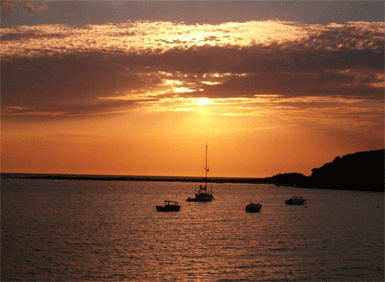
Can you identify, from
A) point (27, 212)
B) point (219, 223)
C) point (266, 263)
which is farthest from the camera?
point (27, 212)

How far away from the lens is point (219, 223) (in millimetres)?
90812

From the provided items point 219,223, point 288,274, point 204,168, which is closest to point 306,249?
point 288,274

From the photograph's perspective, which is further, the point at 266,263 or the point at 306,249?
the point at 306,249

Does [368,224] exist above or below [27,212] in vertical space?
below

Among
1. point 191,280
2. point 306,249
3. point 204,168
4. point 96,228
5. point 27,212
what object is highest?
point 204,168

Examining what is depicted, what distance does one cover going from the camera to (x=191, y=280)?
144ft

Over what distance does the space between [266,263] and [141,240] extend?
21.5 metres

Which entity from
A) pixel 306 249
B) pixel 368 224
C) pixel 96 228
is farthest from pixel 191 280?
pixel 368 224

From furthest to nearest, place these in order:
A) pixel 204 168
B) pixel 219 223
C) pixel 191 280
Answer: pixel 204 168 → pixel 219 223 → pixel 191 280

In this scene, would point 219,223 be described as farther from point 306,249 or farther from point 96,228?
point 306,249

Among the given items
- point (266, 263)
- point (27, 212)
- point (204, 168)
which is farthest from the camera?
point (204, 168)

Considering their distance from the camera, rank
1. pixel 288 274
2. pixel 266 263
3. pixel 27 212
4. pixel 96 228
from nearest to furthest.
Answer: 1. pixel 288 274
2. pixel 266 263
3. pixel 96 228
4. pixel 27 212

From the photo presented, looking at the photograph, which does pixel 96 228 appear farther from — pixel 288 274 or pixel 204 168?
pixel 204 168

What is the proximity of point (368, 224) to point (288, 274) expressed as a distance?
5311 centimetres
